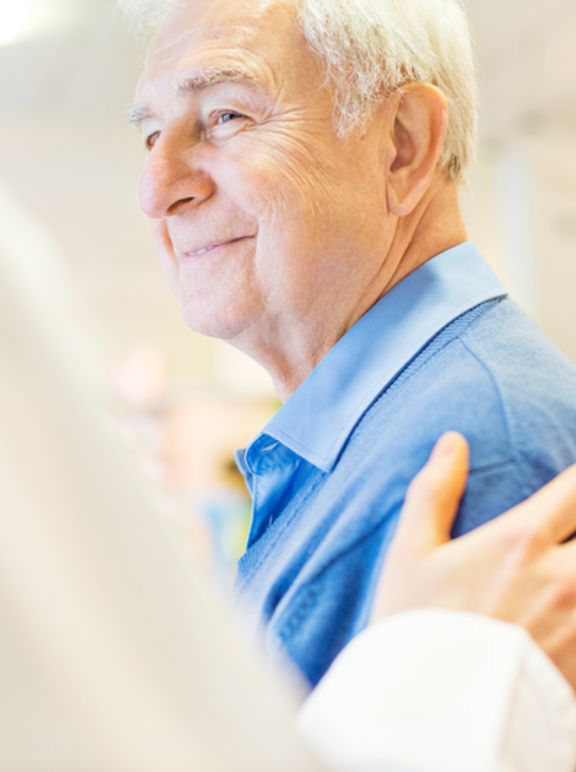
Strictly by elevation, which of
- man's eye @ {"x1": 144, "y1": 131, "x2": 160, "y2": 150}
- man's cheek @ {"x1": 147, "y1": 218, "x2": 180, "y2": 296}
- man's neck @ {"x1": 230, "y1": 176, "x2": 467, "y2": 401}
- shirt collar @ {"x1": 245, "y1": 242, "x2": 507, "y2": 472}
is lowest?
shirt collar @ {"x1": 245, "y1": 242, "x2": 507, "y2": 472}

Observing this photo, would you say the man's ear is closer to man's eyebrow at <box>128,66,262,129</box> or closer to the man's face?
the man's face

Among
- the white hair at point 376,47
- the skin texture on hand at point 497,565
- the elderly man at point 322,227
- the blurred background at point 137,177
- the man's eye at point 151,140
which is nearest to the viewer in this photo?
the skin texture on hand at point 497,565

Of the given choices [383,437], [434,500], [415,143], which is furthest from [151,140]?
[434,500]

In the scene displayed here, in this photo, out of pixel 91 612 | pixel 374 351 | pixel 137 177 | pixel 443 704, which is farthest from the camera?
pixel 137 177

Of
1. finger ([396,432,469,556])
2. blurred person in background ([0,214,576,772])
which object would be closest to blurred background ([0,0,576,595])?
finger ([396,432,469,556])

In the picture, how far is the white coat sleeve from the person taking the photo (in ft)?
1.13

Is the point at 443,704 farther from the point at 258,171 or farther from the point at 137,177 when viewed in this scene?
the point at 137,177

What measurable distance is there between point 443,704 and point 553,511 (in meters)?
0.22

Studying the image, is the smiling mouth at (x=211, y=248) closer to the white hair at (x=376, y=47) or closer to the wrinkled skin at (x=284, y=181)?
the wrinkled skin at (x=284, y=181)

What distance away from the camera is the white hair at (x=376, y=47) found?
883mm

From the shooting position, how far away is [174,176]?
0.98 m

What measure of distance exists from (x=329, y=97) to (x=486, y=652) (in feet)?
2.33

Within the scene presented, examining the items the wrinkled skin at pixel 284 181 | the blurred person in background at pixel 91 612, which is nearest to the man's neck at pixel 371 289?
the wrinkled skin at pixel 284 181

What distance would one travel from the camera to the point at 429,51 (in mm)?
927
